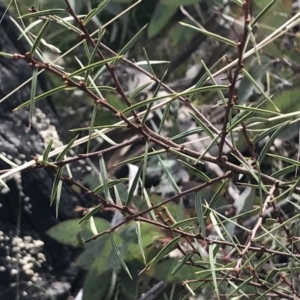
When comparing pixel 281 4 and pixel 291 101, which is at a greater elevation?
pixel 281 4

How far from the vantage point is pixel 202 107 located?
1.09 m

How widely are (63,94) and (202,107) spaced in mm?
286

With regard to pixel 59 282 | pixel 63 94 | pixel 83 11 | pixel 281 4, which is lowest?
pixel 59 282

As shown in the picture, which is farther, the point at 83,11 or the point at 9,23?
the point at 83,11

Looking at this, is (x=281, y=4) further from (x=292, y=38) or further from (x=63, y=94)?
(x=63, y=94)

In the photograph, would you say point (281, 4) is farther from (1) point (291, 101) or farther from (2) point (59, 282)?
(2) point (59, 282)

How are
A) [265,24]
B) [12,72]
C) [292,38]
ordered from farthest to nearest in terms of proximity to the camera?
[292,38], [265,24], [12,72]

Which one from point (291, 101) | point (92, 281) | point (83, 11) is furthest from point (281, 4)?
point (92, 281)

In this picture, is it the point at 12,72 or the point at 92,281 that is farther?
the point at 12,72

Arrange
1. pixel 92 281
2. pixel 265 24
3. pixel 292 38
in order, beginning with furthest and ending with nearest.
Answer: pixel 292 38
pixel 265 24
pixel 92 281

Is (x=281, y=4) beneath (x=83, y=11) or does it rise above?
above

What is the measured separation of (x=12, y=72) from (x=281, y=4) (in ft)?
1.58

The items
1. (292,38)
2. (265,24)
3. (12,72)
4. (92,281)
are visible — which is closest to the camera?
(92,281)

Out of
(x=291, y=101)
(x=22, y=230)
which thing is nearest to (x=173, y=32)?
(x=291, y=101)
